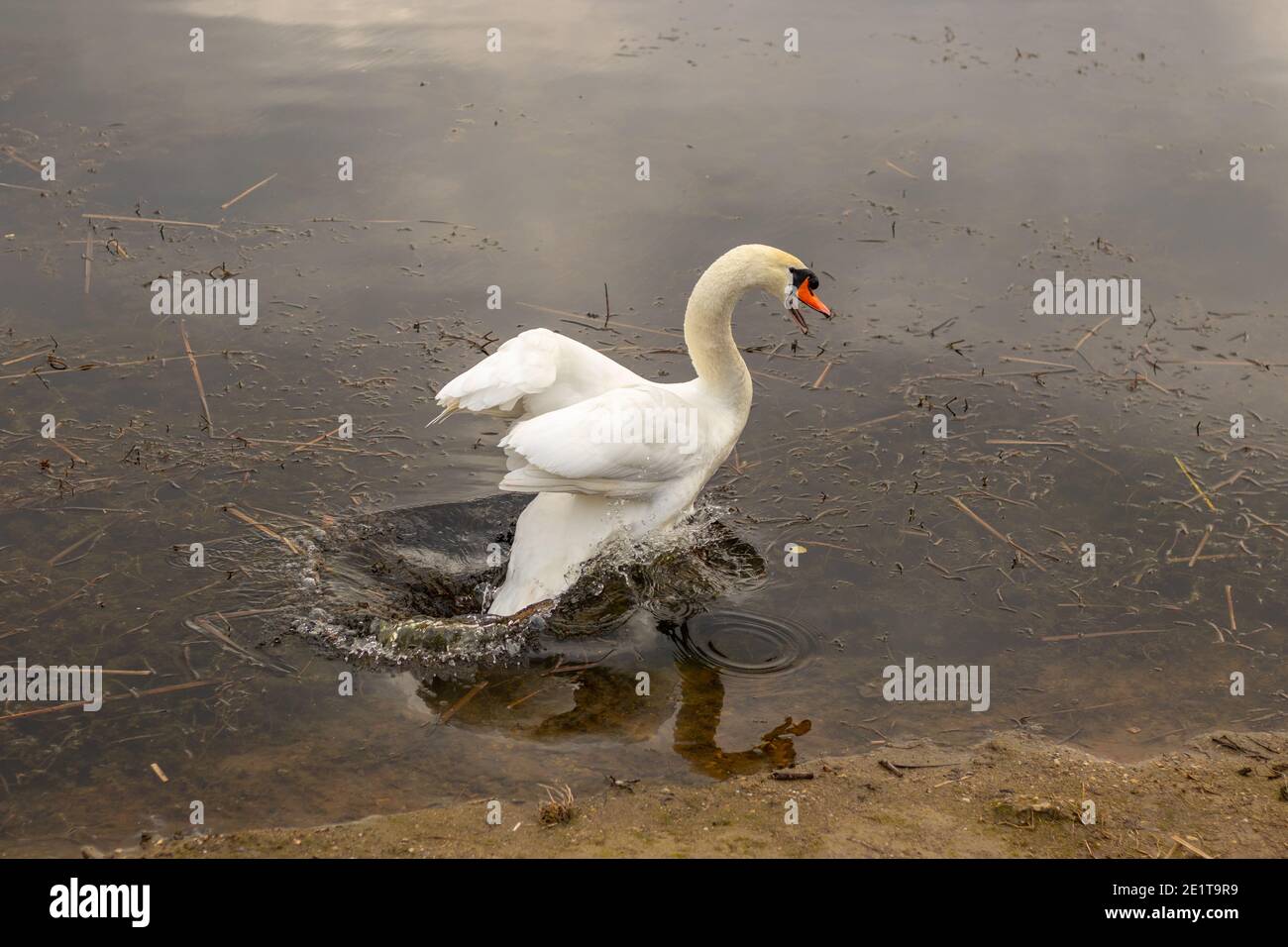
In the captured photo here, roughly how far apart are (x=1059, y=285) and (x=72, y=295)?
699cm

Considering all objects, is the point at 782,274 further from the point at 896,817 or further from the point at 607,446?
the point at 896,817

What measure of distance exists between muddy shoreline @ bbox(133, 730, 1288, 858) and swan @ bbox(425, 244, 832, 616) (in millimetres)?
1531

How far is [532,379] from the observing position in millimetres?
6695

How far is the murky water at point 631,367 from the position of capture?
632 cm

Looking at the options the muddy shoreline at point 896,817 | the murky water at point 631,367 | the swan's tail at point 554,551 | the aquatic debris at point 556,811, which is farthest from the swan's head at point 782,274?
the aquatic debris at point 556,811

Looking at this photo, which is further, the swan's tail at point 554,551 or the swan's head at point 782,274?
the swan's head at point 782,274

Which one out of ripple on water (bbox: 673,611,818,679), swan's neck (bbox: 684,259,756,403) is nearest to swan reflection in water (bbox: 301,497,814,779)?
ripple on water (bbox: 673,611,818,679)

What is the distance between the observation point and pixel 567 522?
7.00 m

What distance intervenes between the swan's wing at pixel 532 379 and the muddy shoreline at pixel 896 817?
2.03 m

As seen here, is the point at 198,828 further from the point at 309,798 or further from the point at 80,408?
the point at 80,408

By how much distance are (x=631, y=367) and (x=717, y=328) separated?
1.75 meters

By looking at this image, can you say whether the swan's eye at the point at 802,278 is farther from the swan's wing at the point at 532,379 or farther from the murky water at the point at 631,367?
the murky water at the point at 631,367

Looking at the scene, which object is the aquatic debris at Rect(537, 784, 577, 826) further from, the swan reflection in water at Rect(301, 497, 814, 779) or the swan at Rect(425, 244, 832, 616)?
the swan at Rect(425, 244, 832, 616)

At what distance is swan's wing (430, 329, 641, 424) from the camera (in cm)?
668
